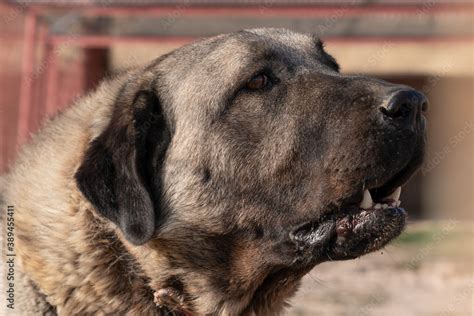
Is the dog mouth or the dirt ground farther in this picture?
the dirt ground

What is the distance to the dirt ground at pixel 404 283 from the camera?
25.9 feet

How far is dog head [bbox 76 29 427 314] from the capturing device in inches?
139

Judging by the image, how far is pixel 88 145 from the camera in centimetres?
378

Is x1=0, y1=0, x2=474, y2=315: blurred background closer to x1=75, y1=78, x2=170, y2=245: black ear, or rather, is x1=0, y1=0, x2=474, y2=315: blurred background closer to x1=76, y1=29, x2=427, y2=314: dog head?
x1=76, y1=29, x2=427, y2=314: dog head

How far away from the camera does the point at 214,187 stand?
3.80m

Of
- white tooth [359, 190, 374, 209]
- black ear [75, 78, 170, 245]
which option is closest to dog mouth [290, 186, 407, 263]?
white tooth [359, 190, 374, 209]

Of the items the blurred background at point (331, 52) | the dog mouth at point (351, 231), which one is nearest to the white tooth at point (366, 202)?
the dog mouth at point (351, 231)

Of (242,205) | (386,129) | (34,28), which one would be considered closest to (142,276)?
(242,205)

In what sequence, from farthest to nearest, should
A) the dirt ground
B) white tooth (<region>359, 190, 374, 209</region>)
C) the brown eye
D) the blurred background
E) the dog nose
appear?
the blurred background → the dirt ground → the brown eye → white tooth (<region>359, 190, 374, 209</region>) → the dog nose

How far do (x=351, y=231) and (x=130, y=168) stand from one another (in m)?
1.08

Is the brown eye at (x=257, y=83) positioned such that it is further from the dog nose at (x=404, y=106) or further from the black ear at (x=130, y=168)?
the dog nose at (x=404, y=106)

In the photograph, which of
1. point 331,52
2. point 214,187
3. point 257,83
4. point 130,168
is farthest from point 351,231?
point 331,52

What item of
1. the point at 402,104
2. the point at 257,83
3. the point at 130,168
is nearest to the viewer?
A: the point at 402,104

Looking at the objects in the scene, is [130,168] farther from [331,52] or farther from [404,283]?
[331,52]
